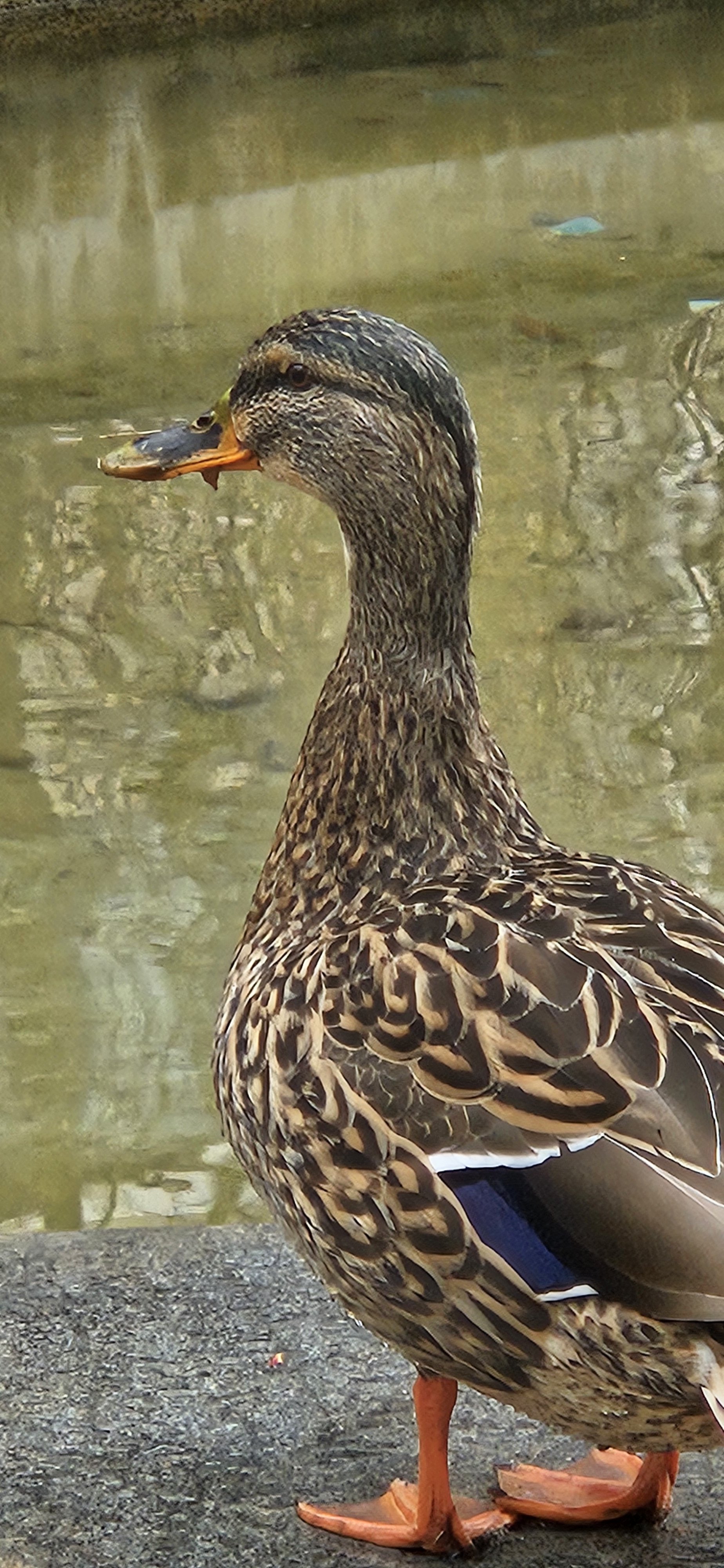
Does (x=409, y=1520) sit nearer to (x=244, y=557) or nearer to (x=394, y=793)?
(x=394, y=793)

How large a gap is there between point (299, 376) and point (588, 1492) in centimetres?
125

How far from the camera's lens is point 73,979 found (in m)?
4.06

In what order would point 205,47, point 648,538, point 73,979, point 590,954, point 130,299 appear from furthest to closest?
point 205,47, point 130,299, point 648,538, point 73,979, point 590,954

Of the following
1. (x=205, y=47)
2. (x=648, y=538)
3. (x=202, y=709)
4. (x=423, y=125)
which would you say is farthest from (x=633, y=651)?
(x=205, y=47)

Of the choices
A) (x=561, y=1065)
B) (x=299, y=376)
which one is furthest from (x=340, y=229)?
(x=561, y=1065)

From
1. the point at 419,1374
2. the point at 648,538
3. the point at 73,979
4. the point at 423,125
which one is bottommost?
the point at 73,979

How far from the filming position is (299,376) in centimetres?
227

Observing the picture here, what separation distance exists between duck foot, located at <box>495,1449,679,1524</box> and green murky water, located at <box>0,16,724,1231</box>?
129cm

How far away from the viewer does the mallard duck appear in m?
1.80

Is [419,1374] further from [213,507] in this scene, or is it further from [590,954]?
[213,507]

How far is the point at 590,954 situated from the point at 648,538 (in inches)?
141

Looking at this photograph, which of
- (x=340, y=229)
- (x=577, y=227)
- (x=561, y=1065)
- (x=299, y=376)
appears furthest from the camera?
(x=340, y=229)

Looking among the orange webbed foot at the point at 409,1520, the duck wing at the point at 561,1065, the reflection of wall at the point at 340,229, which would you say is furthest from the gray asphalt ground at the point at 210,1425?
the reflection of wall at the point at 340,229

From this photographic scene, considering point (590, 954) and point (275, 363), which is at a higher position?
point (275, 363)
